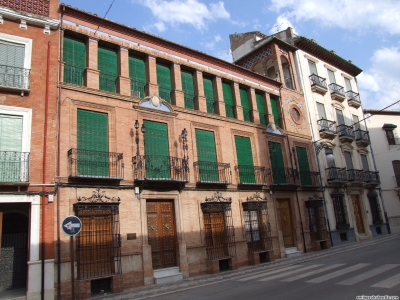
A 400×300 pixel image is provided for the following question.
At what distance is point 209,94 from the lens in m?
17.9

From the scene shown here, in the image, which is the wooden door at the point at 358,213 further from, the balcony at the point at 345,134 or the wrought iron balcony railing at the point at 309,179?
the wrought iron balcony railing at the point at 309,179

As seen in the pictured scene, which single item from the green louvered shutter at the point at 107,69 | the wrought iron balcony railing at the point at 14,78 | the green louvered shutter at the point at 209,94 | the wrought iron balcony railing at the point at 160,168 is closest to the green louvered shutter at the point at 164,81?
the green louvered shutter at the point at 107,69

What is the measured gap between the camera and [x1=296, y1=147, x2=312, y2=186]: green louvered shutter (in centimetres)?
2054

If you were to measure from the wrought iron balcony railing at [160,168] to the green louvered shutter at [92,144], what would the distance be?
1.29 metres

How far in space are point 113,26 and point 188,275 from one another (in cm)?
1109

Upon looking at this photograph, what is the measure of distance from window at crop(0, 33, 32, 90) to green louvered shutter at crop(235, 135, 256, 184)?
33.6 feet

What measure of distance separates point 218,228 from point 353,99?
59.6ft

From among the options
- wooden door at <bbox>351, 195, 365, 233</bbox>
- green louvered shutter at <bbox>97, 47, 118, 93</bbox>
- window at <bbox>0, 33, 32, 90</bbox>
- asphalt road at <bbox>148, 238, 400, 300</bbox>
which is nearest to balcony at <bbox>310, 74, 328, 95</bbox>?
wooden door at <bbox>351, 195, 365, 233</bbox>

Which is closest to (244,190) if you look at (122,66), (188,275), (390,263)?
(188,275)

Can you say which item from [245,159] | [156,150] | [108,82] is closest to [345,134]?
[245,159]

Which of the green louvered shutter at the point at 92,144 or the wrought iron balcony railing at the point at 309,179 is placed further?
the wrought iron balcony railing at the point at 309,179

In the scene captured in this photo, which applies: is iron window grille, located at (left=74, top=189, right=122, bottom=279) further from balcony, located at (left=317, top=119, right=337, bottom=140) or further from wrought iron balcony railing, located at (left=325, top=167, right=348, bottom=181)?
balcony, located at (left=317, top=119, right=337, bottom=140)

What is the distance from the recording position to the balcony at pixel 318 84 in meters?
23.8

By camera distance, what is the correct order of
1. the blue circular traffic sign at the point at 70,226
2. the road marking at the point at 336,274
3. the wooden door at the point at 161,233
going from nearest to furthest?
the blue circular traffic sign at the point at 70,226 < the road marking at the point at 336,274 < the wooden door at the point at 161,233
